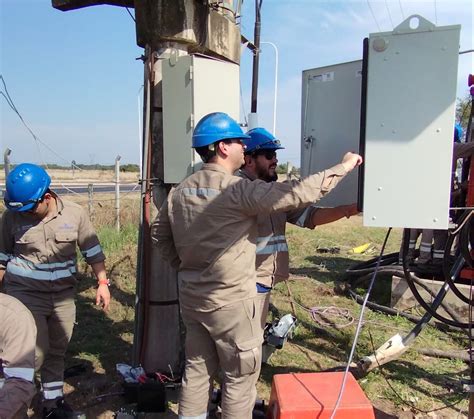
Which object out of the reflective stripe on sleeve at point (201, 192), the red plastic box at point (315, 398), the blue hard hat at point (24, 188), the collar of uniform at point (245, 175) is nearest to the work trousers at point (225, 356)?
the red plastic box at point (315, 398)

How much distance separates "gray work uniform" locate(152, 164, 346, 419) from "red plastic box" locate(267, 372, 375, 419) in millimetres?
200

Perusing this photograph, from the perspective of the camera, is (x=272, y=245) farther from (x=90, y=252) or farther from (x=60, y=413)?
(x=60, y=413)

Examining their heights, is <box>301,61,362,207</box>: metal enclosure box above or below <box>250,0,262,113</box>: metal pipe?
below

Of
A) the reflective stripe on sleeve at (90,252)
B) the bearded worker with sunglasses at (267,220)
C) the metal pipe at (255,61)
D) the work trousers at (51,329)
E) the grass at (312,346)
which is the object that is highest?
the metal pipe at (255,61)

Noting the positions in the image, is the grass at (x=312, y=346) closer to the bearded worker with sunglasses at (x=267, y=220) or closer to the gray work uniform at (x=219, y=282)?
the bearded worker with sunglasses at (x=267, y=220)

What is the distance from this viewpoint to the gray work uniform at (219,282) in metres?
2.45

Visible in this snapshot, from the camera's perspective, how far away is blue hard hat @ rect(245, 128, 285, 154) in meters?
3.28

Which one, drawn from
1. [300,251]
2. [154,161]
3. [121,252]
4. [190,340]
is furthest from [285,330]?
[300,251]

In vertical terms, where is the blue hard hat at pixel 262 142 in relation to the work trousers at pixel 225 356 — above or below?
above

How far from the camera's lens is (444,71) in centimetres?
209

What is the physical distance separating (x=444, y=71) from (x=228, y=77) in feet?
5.93

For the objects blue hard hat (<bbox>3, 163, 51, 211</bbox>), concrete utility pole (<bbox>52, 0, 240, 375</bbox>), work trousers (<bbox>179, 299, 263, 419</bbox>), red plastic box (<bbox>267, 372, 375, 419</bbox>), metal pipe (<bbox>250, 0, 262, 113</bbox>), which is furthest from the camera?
metal pipe (<bbox>250, 0, 262, 113</bbox>)

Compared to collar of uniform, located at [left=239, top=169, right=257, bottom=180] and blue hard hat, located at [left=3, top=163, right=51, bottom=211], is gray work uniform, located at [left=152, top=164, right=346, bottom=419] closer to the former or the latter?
collar of uniform, located at [left=239, top=169, right=257, bottom=180]

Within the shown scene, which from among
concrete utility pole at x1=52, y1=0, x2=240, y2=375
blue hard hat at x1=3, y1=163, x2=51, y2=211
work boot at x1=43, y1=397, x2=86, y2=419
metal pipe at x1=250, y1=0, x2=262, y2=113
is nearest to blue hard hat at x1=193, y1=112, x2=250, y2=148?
concrete utility pole at x1=52, y1=0, x2=240, y2=375
